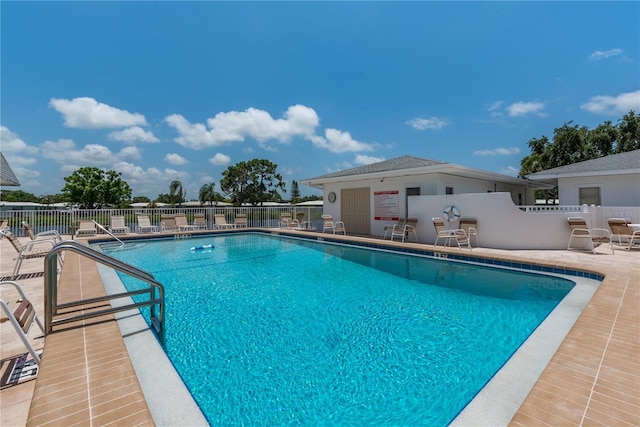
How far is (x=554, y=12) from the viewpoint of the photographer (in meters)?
10.3

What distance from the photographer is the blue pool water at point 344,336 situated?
8.06 ft

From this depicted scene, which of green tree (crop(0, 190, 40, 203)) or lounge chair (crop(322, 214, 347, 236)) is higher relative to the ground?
green tree (crop(0, 190, 40, 203))

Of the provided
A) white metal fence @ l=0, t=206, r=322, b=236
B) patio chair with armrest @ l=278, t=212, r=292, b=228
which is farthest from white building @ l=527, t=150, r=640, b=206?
patio chair with armrest @ l=278, t=212, r=292, b=228

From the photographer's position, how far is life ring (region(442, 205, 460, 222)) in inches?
377

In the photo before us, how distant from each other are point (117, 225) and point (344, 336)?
43.4ft

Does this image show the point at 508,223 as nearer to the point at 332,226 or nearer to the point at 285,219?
the point at 332,226

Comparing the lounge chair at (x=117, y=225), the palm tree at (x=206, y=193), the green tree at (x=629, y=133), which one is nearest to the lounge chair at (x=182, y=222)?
the lounge chair at (x=117, y=225)

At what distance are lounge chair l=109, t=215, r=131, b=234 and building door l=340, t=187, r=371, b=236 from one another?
10011 mm

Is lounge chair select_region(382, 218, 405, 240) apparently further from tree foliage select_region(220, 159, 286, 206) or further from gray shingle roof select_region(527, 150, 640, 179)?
tree foliage select_region(220, 159, 286, 206)

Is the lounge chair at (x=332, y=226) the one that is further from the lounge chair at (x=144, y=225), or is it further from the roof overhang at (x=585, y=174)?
the roof overhang at (x=585, y=174)

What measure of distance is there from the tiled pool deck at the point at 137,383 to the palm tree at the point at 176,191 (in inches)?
1832

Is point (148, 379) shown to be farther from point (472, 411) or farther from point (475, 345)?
point (475, 345)

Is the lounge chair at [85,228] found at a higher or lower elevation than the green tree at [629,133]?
lower

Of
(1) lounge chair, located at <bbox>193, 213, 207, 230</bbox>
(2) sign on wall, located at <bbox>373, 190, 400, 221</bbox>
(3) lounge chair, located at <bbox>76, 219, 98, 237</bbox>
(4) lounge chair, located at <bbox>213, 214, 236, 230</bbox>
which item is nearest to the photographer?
(2) sign on wall, located at <bbox>373, 190, 400, 221</bbox>
